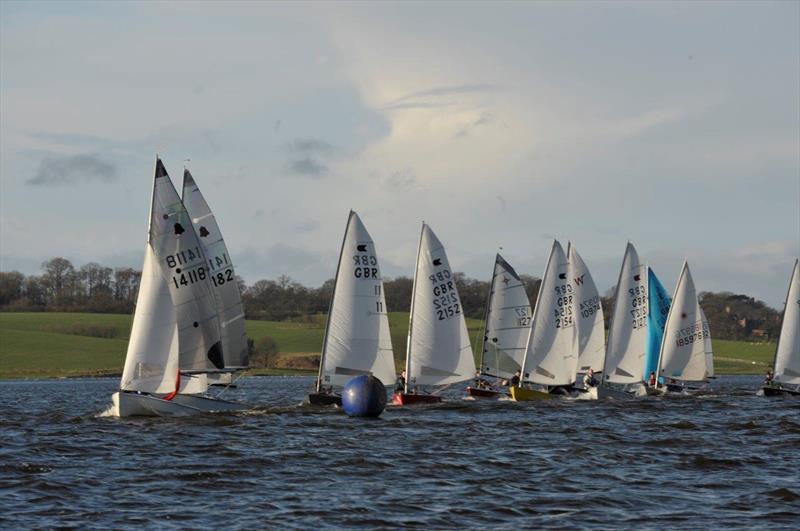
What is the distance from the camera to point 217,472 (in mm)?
30125

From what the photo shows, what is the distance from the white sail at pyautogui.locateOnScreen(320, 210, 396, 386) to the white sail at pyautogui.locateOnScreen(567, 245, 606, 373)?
1654 cm

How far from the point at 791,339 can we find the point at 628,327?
883 centimetres

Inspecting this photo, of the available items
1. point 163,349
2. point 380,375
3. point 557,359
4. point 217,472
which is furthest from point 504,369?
point 217,472

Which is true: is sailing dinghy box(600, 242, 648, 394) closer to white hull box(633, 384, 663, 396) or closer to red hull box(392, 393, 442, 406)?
white hull box(633, 384, 663, 396)

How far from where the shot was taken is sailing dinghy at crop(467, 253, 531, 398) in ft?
204

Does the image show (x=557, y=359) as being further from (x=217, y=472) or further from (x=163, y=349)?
(x=217, y=472)

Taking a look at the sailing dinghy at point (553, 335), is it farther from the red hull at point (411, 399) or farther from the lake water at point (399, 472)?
the lake water at point (399, 472)

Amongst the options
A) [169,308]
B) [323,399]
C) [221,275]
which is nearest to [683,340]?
[323,399]

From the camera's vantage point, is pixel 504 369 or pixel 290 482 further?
pixel 504 369

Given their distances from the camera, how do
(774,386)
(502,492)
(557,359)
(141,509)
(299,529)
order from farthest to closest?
1. (774,386)
2. (557,359)
3. (502,492)
4. (141,509)
5. (299,529)

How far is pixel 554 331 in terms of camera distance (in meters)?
62.7

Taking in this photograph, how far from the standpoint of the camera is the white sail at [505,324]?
6212cm

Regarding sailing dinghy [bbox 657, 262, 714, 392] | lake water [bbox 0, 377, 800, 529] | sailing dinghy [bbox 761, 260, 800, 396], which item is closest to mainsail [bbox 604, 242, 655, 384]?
sailing dinghy [bbox 657, 262, 714, 392]

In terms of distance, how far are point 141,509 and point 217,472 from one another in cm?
561
